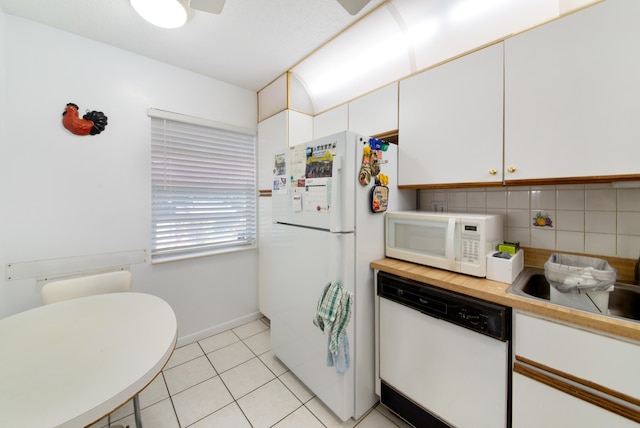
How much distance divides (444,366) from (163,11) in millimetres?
2452

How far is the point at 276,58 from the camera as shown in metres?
2.06

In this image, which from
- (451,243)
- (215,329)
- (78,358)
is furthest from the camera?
(215,329)

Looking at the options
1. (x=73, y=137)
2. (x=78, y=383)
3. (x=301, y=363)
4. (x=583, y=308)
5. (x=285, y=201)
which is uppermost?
(x=73, y=137)

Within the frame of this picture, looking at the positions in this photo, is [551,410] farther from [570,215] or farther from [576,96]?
[576,96]

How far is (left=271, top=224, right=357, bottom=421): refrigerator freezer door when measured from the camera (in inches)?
56.6

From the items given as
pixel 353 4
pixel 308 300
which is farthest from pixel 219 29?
pixel 308 300

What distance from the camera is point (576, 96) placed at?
3.56 feet

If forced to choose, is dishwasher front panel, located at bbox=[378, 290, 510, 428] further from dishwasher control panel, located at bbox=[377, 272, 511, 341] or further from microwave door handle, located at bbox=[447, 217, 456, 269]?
microwave door handle, located at bbox=[447, 217, 456, 269]

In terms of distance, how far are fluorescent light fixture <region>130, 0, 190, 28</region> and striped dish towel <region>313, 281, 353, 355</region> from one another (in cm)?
178

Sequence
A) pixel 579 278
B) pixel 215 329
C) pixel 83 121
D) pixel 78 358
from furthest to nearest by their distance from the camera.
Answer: pixel 215 329 < pixel 83 121 < pixel 579 278 < pixel 78 358

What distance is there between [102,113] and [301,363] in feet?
7.91

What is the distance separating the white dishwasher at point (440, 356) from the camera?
42.6 inches

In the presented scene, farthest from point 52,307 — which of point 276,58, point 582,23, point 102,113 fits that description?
point 582,23

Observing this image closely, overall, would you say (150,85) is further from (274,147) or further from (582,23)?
(582,23)
